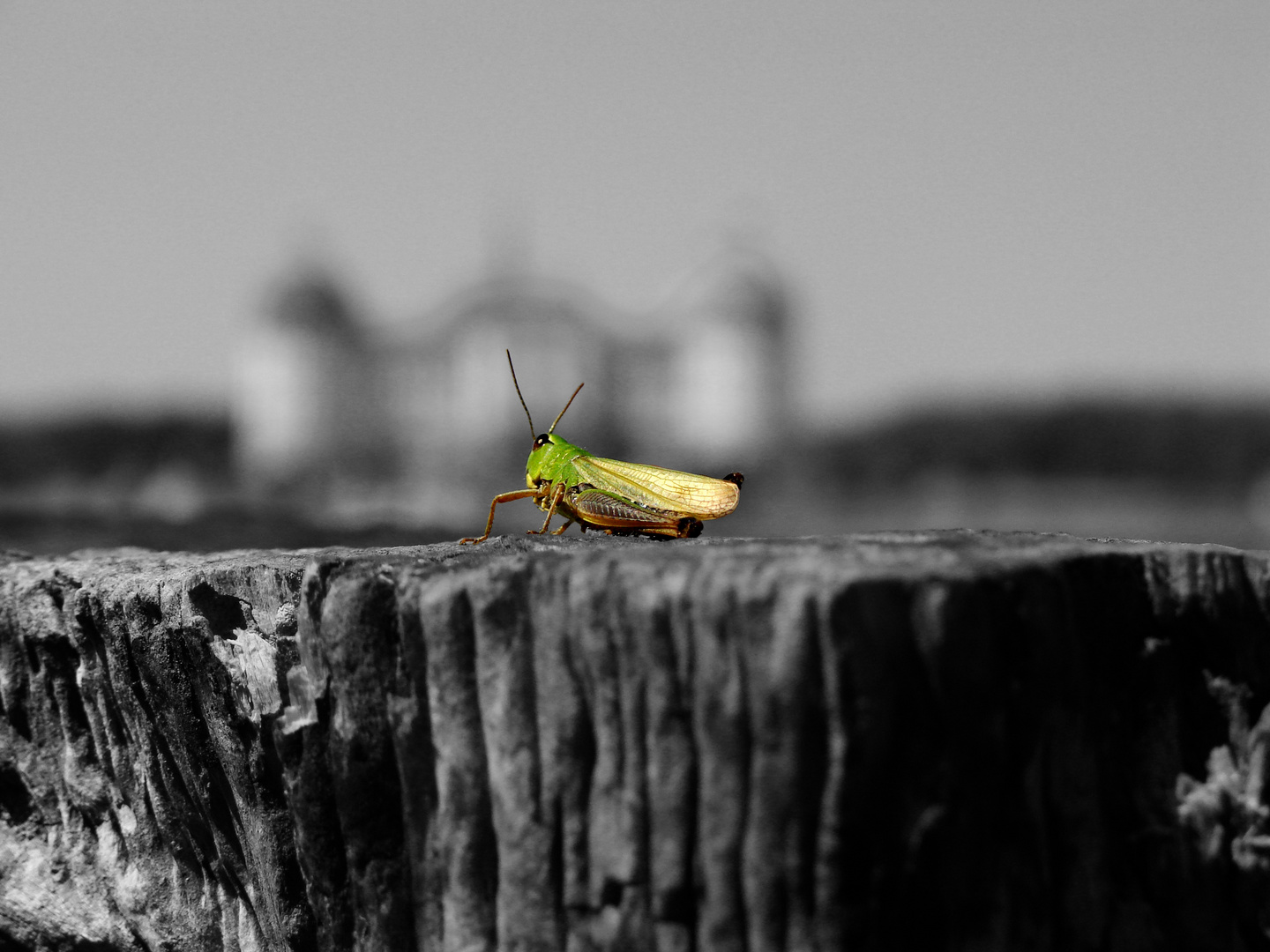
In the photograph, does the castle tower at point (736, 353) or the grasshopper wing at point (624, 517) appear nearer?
the grasshopper wing at point (624, 517)

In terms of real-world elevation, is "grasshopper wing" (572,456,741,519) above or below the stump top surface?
above

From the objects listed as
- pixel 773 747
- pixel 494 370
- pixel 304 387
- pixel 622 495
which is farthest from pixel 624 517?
pixel 304 387

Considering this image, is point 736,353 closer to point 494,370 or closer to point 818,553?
point 494,370


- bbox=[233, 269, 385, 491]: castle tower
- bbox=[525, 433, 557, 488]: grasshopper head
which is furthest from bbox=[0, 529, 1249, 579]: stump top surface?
bbox=[233, 269, 385, 491]: castle tower

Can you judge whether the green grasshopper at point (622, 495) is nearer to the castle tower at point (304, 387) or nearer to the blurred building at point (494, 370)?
the blurred building at point (494, 370)

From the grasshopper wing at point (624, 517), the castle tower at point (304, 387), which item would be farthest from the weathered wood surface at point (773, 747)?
the castle tower at point (304, 387)

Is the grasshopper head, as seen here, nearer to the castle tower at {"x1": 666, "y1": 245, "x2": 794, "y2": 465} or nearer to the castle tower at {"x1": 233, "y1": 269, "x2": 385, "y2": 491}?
the castle tower at {"x1": 666, "y1": 245, "x2": 794, "y2": 465}

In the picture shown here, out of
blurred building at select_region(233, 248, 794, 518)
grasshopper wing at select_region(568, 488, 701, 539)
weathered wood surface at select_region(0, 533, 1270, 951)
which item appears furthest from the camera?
blurred building at select_region(233, 248, 794, 518)
